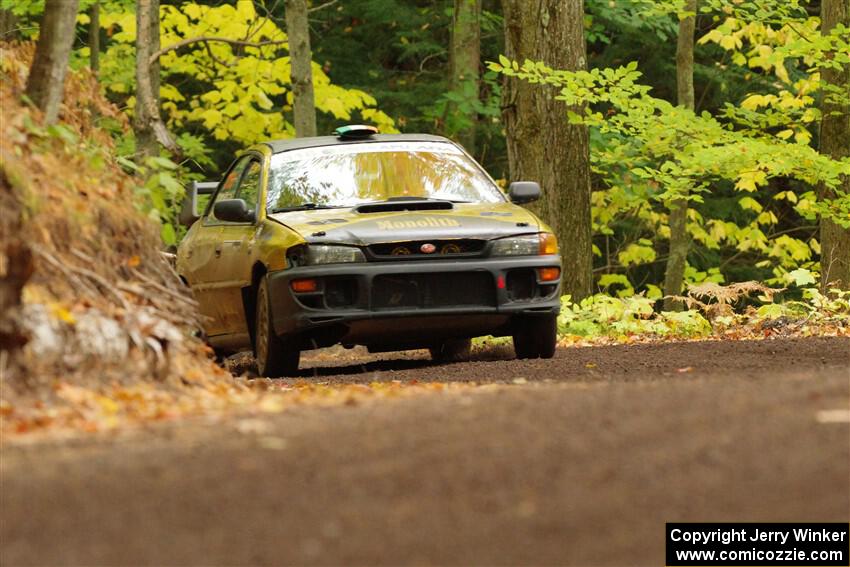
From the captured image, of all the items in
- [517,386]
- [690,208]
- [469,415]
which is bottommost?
[690,208]

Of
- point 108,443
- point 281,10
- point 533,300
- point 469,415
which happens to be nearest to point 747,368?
point 533,300

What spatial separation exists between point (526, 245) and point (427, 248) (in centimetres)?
74

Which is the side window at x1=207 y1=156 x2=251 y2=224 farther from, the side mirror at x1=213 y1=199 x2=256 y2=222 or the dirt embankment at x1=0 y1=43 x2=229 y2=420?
the dirt embankment at x1=0 y1=43 x2=229 y2=420

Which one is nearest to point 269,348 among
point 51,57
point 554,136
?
point 51,57

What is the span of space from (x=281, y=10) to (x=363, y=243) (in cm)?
2871

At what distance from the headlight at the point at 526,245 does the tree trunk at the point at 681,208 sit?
13.8 meters

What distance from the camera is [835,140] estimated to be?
1958cm

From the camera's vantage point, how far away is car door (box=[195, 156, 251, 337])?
40.7 ft

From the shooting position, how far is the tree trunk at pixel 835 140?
19.2 metres

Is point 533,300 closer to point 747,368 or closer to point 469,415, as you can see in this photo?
point 747,368

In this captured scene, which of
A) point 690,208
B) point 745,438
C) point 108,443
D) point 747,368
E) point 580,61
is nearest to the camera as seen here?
point 745,438

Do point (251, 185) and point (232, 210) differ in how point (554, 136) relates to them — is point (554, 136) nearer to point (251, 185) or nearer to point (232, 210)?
point (251, 185)

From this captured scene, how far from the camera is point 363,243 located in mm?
10648

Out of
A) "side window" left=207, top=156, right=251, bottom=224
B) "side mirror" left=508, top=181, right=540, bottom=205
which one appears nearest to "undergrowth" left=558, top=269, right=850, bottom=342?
"side mirror" left=508, top=181, right=540, bottom=205
